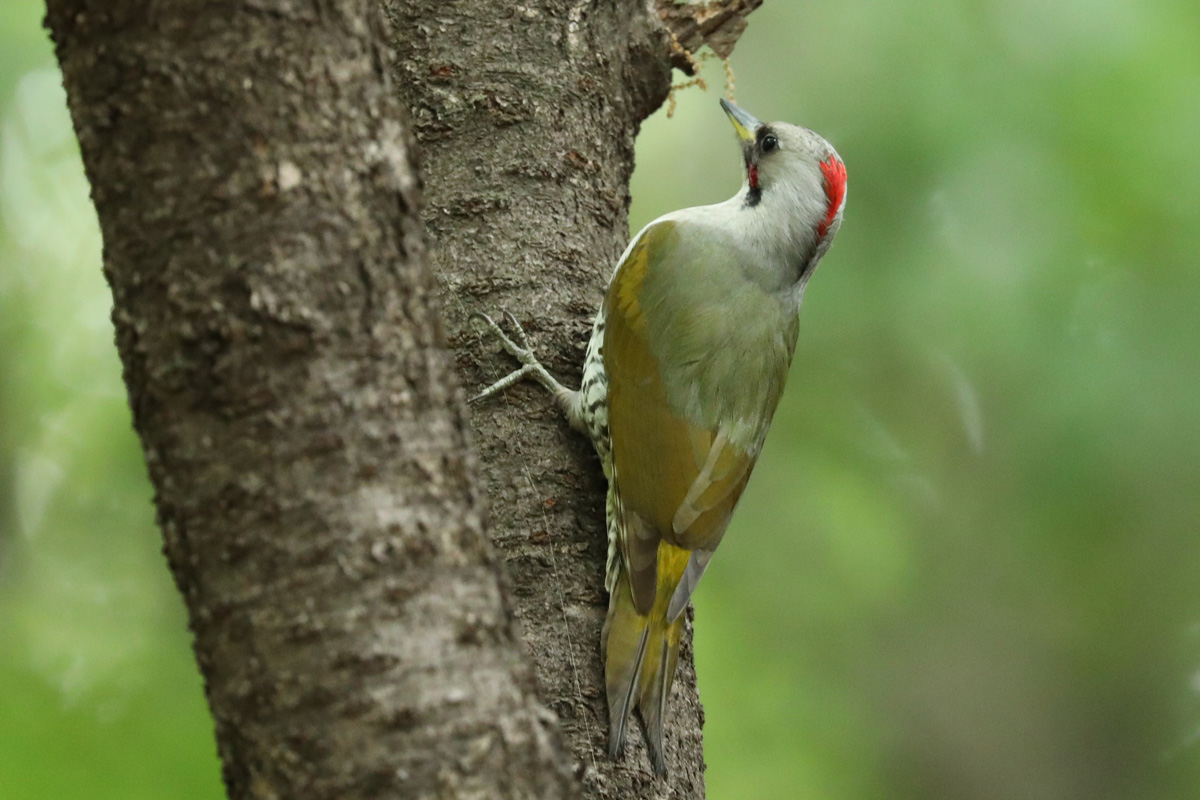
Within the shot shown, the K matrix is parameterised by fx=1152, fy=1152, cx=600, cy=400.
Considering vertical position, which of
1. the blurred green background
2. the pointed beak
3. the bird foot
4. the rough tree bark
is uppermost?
the rough tree bark

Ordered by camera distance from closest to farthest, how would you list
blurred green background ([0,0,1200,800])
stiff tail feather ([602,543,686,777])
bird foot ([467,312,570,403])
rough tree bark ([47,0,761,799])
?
rough tree bark ([47,0,761,799]) < stiff tail feather ([602,543,686,777]) < bird foot ([467,312,570,403]) < blurred green background ([0,0,1200,800])

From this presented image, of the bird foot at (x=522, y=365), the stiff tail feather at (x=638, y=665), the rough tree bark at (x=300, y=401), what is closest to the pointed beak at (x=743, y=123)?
the bird foot at (x=522, y=365)

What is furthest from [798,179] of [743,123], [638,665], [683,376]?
[638,665]

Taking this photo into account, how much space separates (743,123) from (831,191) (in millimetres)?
471

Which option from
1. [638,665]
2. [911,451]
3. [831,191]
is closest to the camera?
[638,665]

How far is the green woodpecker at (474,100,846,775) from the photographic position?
237 centimetres

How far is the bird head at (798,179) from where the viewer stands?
3.24m

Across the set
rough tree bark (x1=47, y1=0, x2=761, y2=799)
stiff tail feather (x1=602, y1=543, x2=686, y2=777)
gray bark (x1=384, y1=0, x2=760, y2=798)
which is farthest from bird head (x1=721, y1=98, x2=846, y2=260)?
rough tree bark (x1=47, y1=0, x2=761, y2=799)

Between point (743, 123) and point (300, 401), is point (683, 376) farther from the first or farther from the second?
point (300, 401)

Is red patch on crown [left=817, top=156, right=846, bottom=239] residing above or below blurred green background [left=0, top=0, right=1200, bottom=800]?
above

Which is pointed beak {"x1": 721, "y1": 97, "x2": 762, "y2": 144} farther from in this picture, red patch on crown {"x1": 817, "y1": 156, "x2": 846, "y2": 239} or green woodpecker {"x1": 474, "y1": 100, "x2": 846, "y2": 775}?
red patch on crown {"x1": 817, "y1": 156, "x2": 846, "y2": 239}

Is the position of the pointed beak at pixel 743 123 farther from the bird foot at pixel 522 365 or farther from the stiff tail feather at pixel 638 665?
the stiff tail feather at pixel 638 665

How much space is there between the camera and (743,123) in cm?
357

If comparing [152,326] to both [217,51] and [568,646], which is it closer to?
[217,51]
